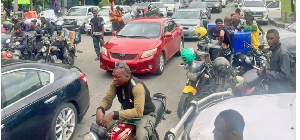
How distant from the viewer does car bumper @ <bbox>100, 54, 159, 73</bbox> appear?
930 cm

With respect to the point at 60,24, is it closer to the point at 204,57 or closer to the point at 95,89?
the point at 95,89

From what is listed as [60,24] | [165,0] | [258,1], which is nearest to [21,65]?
[60,24]

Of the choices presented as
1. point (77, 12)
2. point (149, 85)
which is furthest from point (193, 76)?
point (77, 12)

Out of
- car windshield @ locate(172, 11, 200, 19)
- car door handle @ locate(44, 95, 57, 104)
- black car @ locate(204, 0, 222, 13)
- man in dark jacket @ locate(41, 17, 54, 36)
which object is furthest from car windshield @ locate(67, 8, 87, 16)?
car door handle @ locate(44, 95, 57, 104)

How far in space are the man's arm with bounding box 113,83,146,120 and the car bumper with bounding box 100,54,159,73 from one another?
17.9ft

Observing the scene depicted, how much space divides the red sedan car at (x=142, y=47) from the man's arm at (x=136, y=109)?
545cm

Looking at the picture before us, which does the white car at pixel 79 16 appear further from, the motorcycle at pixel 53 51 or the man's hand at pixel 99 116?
the man's hand at pixel 99 116

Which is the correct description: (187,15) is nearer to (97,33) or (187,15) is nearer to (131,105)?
(97,33)

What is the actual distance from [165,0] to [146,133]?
95.1 ft

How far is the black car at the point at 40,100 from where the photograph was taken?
4.36 meters

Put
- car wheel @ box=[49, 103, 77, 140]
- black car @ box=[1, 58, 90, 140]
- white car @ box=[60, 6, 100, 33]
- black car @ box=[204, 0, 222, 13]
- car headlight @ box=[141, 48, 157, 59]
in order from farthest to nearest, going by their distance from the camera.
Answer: black car @ box=[204, 0, 222, 13]
white car @ box=[60, 6, 100, 33]
car headlight @ box=[141, 48, 157, 59]
car wheel @ box=[49, 103, 77, 140]
black car @ box=[1, 58, 90, 140]

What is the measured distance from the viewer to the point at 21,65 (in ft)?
16.0

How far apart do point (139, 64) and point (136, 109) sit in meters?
5.50

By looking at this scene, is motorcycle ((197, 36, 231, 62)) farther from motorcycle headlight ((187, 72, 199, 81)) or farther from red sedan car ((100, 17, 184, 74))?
red sedan car ((100, 17, 184, 74))
